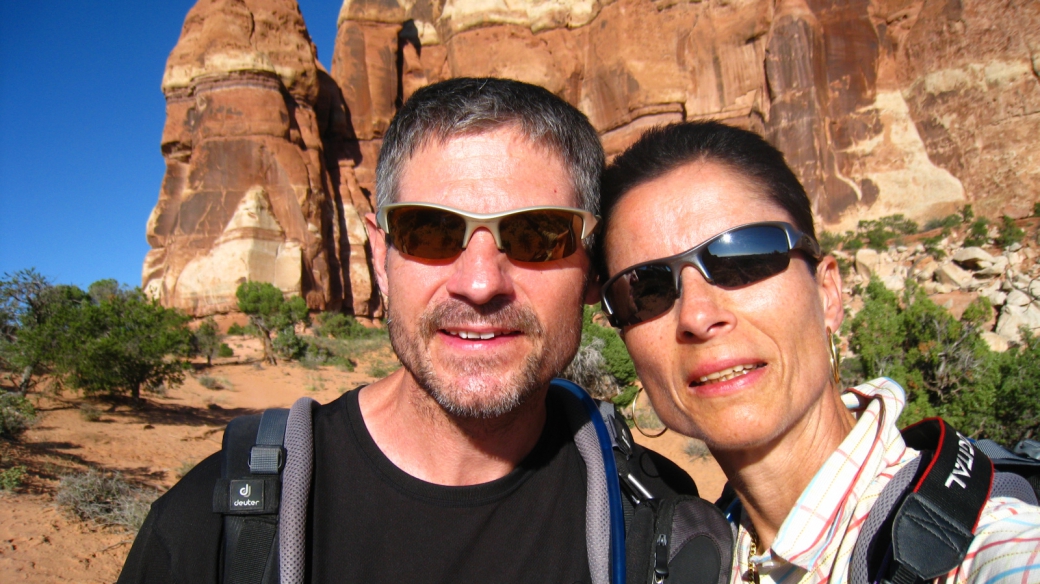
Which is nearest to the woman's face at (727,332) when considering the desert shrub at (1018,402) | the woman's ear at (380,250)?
the woman's ear at (380,250)

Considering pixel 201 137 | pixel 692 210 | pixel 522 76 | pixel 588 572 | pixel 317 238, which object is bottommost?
pixel 588 572

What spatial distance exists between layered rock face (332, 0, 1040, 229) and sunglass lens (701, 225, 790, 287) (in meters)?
19.3

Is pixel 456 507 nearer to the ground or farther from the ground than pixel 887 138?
nearer to the ground

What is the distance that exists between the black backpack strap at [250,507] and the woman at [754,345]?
1043 mm

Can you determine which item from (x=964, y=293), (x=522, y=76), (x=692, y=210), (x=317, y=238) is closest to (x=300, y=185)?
(x=317, y=238)

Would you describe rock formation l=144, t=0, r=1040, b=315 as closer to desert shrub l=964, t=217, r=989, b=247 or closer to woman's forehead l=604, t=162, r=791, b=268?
desert shrub l=964, t=217, r=989, b=247

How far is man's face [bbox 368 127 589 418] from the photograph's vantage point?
5.00 ft

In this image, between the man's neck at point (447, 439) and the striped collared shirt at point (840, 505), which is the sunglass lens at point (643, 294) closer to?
the man's neck at point (447, 439)

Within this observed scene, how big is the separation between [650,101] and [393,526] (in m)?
27.0

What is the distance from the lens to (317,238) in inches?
1002

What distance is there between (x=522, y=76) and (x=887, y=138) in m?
16.6

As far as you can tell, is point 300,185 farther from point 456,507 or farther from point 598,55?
point 456,507

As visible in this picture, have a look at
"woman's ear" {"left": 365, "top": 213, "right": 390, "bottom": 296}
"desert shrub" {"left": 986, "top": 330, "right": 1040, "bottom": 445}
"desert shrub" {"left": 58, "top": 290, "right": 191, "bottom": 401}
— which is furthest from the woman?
"desert shrub" {"left": 58, "top": 290, "right": 191, "bottom": 401}

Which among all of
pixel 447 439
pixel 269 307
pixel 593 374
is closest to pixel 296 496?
pixel 447 439
